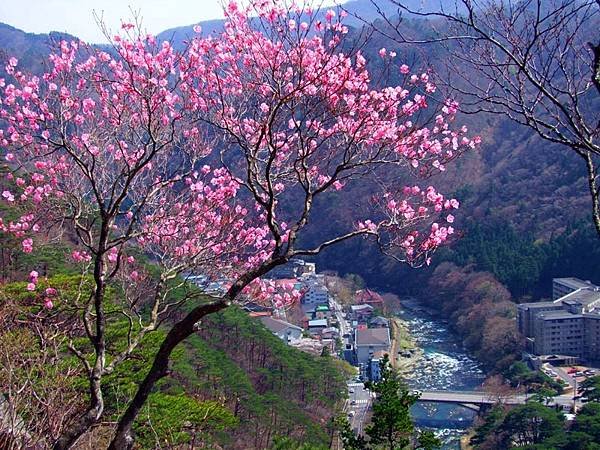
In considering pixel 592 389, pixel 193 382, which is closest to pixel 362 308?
pixel 592 389

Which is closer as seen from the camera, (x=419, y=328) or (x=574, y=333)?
→ (x=574, y=333)

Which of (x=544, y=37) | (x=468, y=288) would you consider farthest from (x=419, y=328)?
(x=544, y=37)

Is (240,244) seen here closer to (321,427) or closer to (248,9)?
(248,9)

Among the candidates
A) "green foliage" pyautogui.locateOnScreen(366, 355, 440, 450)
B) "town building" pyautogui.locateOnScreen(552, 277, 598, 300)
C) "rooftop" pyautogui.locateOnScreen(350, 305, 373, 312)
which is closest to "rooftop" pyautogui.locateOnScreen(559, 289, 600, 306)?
"town building" pyautogui.locateOnScreen(552, 277, 598, 300)

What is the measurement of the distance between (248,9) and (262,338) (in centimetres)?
1177

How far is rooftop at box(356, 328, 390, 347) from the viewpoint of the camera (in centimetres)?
2234

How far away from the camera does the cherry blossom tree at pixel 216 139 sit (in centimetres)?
291

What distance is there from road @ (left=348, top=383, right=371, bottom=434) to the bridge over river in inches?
62.0

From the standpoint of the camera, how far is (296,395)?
43.8 ft

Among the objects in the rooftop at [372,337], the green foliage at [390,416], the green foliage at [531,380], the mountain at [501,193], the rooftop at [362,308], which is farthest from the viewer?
the mountain at [501,193]

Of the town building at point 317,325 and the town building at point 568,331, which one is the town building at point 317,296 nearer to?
the town building at point 317,325

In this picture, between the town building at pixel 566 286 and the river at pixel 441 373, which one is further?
the town building at pixel 566 286

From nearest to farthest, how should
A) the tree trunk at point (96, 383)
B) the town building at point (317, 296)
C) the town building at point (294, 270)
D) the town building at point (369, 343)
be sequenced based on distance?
the tree trunk at point (96, 383) < the town building at point (369, 343) < the town building at point (317, 296) < the town building at point (294, 270)

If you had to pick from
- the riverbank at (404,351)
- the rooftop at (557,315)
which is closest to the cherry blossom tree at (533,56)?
the riverbank at (404,351)
